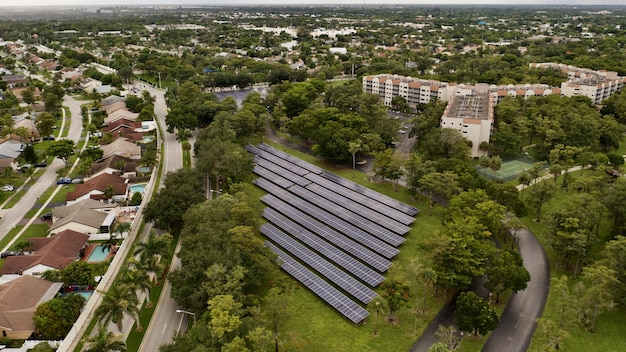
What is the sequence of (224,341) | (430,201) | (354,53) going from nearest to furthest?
(224,341) → (430,201) → (354,53)

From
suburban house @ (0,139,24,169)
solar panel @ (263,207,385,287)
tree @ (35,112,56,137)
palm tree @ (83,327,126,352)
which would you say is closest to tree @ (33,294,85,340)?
palm tree @ (83,327,126,352)

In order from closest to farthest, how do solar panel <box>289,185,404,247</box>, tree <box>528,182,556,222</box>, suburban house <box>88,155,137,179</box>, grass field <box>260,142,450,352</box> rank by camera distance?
grass field <box>260,142,450,352</box>
solar panel <box>289,185,404,247</box>
tree <box>528,182,556,222</box>
suburban house <box>88,155,137,179</box>

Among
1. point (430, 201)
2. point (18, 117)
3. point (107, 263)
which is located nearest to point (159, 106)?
point (18, 117)

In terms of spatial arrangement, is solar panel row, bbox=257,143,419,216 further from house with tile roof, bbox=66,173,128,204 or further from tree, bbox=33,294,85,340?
tree, bbox=33,294,85,340

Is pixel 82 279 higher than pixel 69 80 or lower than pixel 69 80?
lower

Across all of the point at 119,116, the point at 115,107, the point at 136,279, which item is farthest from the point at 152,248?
the point at 115,107

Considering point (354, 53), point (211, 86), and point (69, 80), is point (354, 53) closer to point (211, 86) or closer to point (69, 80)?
point (211, 86)

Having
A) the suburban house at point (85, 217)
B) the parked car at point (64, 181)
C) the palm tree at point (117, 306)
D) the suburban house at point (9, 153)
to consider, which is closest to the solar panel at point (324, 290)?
the palm tree at point (117, 306)

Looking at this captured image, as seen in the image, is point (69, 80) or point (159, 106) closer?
point (159, 106)
